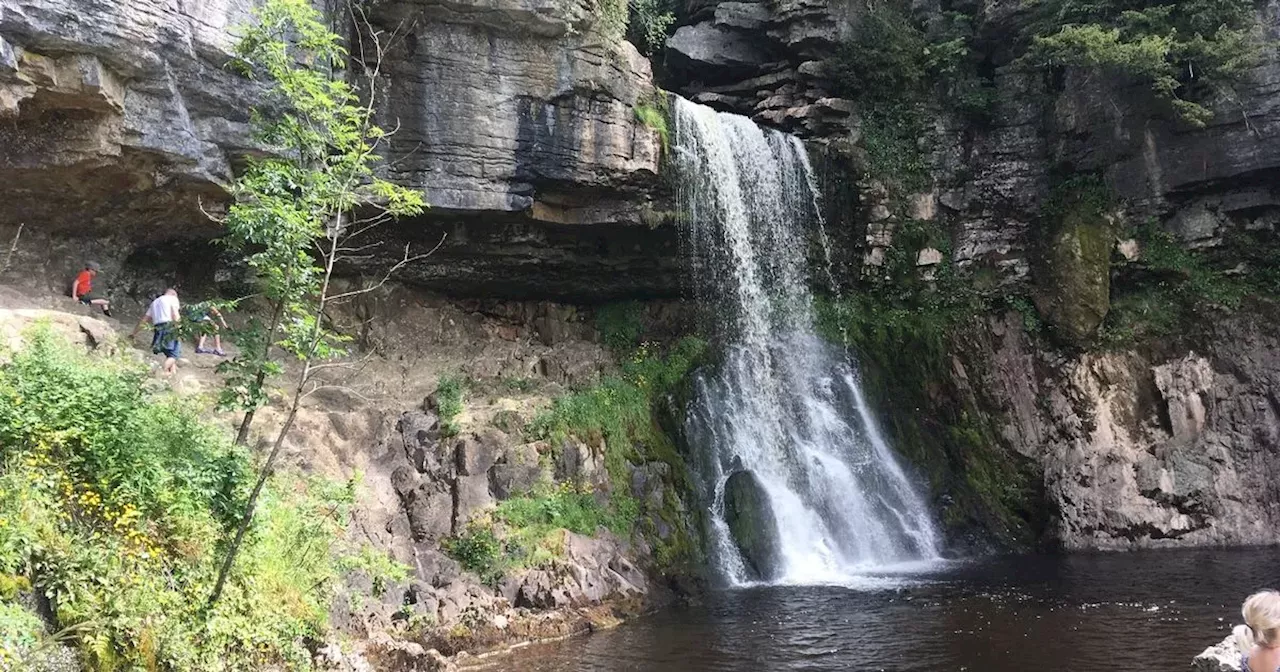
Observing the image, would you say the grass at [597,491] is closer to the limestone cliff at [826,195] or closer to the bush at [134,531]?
the limestone cliff at [826,195]

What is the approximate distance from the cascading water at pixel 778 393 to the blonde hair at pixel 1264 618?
1133 cm

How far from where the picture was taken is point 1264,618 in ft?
12.0

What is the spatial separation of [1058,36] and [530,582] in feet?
51.7

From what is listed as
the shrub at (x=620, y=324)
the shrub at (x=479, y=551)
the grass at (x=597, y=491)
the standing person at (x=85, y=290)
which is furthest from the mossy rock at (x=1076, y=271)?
the standing person at (x=85, y=290)

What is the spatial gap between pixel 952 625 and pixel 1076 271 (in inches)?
460

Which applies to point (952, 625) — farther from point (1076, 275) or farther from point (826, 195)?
point (826, 195)

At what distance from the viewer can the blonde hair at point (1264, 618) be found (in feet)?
12.0

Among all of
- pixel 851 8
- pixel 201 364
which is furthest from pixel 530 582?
pixel 851 8

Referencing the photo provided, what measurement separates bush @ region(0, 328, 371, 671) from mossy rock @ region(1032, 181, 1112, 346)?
55.3ft

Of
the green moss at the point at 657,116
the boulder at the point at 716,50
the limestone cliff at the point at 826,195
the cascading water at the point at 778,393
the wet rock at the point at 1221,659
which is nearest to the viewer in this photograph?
the wet rock at the point at 1221,659

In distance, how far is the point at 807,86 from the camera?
2208 cm

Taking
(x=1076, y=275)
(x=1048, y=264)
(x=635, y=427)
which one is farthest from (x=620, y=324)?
(x=1076, y=275)

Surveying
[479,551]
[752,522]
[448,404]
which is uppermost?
[448,404]

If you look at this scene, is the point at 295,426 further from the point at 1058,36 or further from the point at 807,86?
the point at 1058,36
